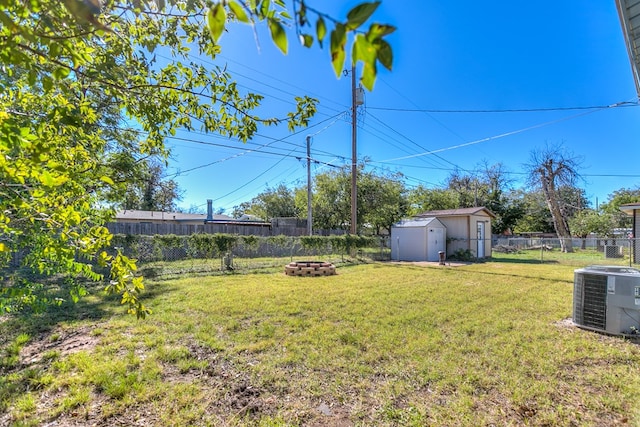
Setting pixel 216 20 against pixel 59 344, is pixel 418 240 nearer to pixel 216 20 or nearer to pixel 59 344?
pixel 59 344

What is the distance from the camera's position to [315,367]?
3.13 meters

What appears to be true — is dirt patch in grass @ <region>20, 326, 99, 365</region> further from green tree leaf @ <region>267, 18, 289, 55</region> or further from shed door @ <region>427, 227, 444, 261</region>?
shed door @ <region>427, 227, 444, 261</region>

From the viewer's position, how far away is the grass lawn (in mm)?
2369

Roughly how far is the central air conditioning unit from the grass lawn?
21 cm

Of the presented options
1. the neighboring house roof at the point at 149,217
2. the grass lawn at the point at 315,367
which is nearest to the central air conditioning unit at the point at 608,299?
the grass lawn at the point at 315,367

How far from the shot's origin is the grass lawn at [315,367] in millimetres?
2369

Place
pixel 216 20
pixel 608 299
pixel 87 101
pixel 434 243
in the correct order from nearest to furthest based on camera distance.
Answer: pixel 216 20 < pixel 87 101 < pixel 608 299 < pixel 434 243

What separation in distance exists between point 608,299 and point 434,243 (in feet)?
37.4

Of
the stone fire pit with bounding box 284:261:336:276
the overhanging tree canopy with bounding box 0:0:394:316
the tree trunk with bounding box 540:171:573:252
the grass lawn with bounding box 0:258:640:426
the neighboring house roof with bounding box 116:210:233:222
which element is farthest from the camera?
the tree trunk with bounding box 540:171:573:252

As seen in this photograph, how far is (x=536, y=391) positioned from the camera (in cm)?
268

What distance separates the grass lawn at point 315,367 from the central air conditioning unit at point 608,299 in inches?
8.4

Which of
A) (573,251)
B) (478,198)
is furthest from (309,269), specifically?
(478,198)

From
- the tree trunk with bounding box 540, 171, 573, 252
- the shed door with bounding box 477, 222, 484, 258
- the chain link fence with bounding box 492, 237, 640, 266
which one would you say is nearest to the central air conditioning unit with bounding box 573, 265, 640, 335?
the chain link fence with bounding box 492, 237, 640, 266

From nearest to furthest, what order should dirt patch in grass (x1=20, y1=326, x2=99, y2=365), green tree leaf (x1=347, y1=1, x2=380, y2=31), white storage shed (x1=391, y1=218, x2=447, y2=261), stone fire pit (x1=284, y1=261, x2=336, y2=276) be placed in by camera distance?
green tree leaf (x1=347, y1=1, x2=380, y2=31)
dirt patch in grass (x1=20, y1=326, x2=99, y2=365)
stone fire pit (x1=284, y1=261, x2=336, y2=276)
white storage shed (x1=391, y1=218, x2=447, y2=261)
